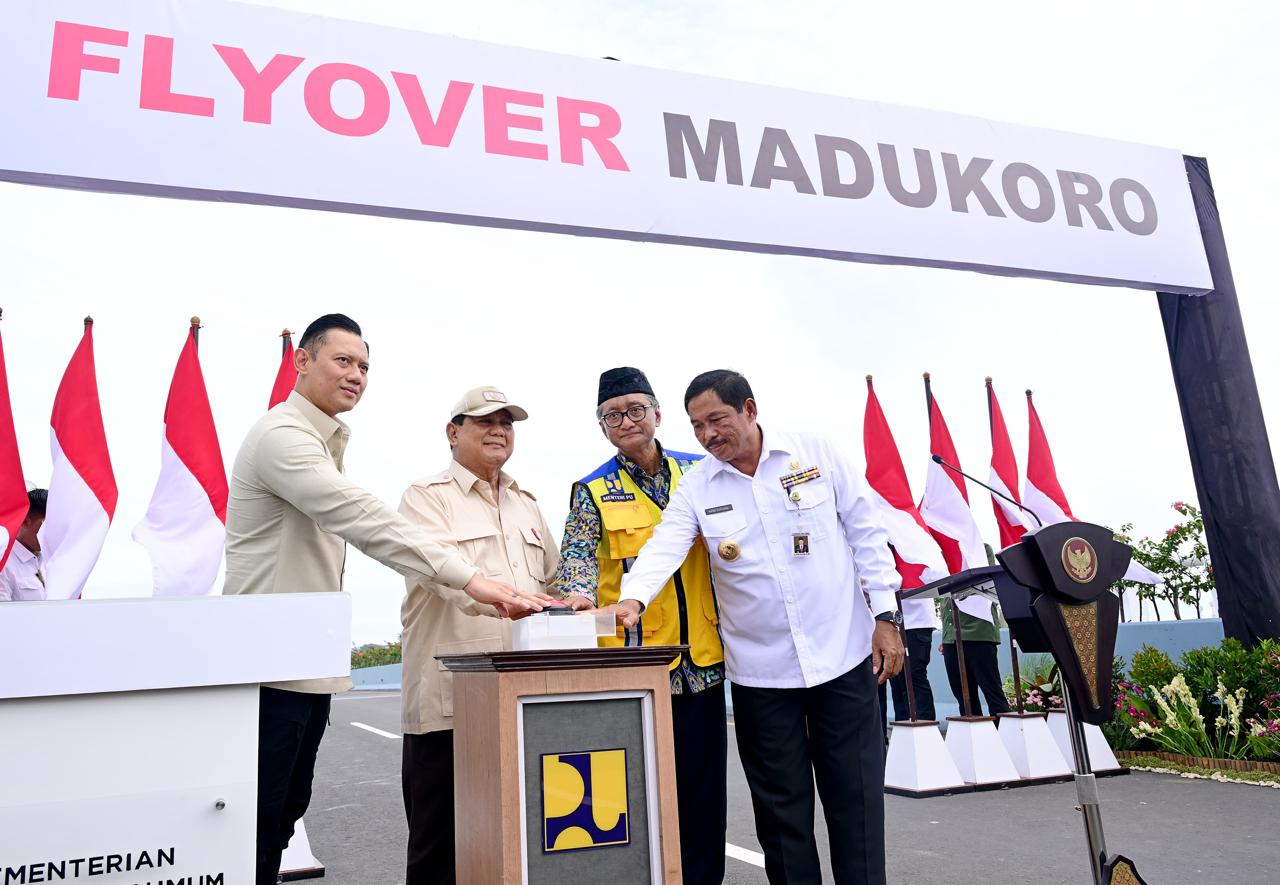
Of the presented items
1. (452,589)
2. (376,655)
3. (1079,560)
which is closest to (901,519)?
(1079,560)

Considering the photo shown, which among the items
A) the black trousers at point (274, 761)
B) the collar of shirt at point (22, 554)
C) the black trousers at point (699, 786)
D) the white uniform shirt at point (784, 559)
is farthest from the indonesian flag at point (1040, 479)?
the collar of shirt at point (22, 554)

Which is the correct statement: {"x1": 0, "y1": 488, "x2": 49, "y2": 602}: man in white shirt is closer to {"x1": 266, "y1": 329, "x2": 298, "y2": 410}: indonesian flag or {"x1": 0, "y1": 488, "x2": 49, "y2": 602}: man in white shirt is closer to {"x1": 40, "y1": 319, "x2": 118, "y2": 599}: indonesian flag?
{"x1": 40, "y1": 319, "x2": 118, "y2": 599}: indonesian flag

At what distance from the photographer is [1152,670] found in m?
7.14

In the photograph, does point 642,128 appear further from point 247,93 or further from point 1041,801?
point 1041,801

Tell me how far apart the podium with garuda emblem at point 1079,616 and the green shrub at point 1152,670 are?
530cm

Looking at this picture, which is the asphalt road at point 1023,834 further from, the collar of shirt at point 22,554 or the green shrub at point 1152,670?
the collar of shirt at point 22,554

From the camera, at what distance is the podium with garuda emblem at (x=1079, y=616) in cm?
242

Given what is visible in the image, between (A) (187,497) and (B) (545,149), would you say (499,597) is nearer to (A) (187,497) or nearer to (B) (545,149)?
(B) (545,149)

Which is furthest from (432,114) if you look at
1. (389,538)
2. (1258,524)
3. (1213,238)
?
(1258,524)

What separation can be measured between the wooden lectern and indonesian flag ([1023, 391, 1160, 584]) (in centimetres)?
774

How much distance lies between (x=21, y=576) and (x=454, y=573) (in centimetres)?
483

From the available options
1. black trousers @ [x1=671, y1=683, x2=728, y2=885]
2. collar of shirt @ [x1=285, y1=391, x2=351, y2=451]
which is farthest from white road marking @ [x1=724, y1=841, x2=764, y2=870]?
collar of shirt @ [x1=285, y1=391, x2=351, y2=451]

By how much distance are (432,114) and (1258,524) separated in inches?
228

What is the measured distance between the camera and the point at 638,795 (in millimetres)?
2178
